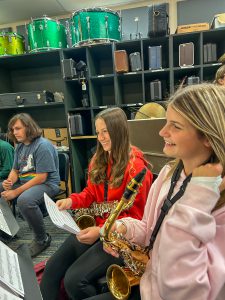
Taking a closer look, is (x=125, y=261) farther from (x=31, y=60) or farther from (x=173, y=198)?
(x=31, y=60)

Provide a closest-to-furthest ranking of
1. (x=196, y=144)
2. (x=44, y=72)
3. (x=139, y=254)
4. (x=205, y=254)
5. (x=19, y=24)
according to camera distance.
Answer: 1. (x=205, y=254)
2. (x=196, y=144)
3. (x=139, y=254)
4. (x=44, y=72)
5. (x=19, y=24)

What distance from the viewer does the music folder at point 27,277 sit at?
75 centimetres

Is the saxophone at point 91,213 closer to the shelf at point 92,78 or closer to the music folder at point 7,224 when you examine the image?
the music folder at point 7,224

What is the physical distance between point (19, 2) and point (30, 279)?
14.8 ft

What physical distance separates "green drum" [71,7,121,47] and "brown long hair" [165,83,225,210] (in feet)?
9.29

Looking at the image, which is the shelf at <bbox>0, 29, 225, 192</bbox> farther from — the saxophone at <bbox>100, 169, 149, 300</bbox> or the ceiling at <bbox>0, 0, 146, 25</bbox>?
the saxophone at <bbox>100, 169, 149, 300</bbox>

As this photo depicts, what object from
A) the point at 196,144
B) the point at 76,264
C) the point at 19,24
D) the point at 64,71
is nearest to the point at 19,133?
the point at 64,71

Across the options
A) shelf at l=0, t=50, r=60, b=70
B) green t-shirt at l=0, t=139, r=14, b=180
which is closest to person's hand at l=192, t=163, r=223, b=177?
green t-shirt at l=0, t=139, r=14, b=180

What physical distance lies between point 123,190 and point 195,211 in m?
0.78

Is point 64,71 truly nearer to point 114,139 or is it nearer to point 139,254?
point 114,139

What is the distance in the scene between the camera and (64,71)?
3.41 metres

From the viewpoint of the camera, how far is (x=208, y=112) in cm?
76

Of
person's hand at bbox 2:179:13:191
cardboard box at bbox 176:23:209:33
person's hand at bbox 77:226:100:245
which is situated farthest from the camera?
cardboard box at bbox 176:23:209:33

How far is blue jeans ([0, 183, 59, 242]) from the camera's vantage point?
2.23m
